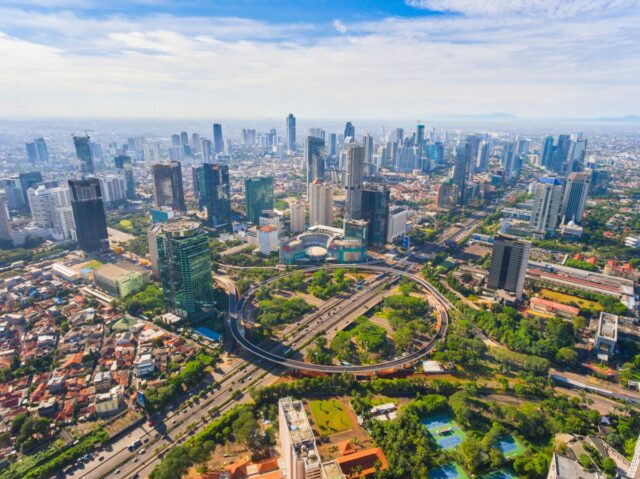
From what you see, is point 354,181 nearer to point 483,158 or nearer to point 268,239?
point 268,239

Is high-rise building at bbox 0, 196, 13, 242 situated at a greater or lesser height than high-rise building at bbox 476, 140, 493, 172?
lesser

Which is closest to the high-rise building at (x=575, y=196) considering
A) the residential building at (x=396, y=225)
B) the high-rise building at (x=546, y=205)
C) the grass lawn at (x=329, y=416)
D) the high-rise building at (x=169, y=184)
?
the high-rise building at (x=546, y=205)

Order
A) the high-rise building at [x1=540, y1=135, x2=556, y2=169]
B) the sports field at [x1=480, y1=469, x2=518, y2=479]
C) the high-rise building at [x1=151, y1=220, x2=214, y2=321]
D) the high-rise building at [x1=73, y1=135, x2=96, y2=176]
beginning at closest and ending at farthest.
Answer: the sports field at [x1=480, y1=469, x2=518, y2=479]
the high-rise building at [x1=151, y1=220, x2=214, y2=321]
the high-rise building at [x1=73, y1=135, x2=96, y2=176]
the high-rise building at [x1=540, y1=135, x2=556, y2=169]

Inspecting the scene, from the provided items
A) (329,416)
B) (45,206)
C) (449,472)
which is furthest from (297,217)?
(449,472)

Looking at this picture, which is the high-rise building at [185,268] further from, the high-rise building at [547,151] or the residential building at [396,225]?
the high-rise building at [547,151]

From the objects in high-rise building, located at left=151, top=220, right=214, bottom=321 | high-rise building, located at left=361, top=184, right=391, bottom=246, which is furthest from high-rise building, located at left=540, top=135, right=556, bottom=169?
high-rise building, located at left=151, top=220, right=214, bottom=321

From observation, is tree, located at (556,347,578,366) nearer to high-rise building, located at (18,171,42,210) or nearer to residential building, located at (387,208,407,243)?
residential building, located at (387,208,407,243)

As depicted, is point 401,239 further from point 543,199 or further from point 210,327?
point 210,327
